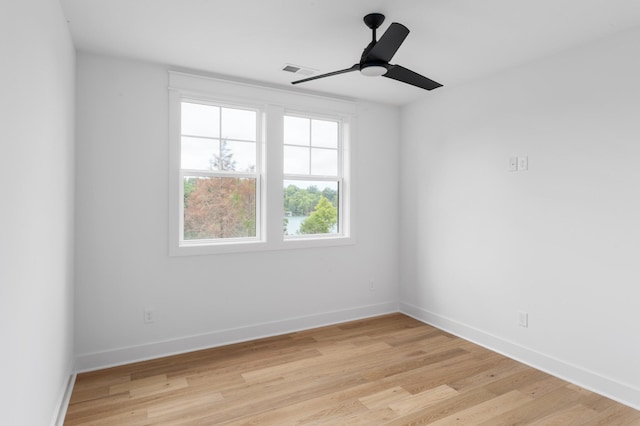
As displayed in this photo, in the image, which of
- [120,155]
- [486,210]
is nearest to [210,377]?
[120,155]

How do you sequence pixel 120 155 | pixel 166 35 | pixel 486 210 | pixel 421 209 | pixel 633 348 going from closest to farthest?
pixel 633 348 → pixel 166 35 → pixel 120 155 → pixel 486 210 → pixel 421 209

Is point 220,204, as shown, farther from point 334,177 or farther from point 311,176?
point 334,177

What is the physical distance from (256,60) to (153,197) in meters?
1.51

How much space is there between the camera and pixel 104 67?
3061mm

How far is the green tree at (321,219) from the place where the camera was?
164 inches

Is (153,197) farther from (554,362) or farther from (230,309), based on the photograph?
(554,362)

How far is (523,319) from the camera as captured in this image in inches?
128

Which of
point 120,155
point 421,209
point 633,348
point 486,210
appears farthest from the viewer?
point 421,209

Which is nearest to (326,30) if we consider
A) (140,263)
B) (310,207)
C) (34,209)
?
(310,207)

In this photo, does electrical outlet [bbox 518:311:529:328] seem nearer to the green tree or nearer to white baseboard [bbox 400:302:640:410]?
white baseboard [bbox 400:302:640:410]

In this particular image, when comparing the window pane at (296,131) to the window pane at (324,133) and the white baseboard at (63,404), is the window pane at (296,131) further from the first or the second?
the white baseboard at (63,404)

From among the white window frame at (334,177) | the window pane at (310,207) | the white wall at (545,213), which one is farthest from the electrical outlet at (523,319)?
the window pane at (310,207)

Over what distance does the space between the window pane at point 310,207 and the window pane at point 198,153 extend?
0.82 metres

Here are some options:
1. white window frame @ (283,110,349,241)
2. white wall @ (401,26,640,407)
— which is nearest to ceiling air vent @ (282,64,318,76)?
white window frame @ (283,110,349,241)
